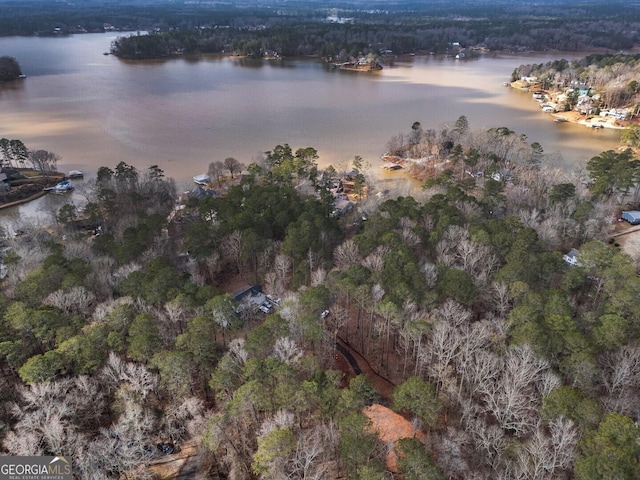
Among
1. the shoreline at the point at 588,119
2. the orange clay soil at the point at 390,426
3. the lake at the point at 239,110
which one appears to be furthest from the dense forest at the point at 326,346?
the shoreline at the point at 588,119

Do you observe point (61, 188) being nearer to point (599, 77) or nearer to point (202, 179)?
point (202, 179)

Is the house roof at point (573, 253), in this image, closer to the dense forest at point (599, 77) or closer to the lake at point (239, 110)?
the lake at point (239, 110)

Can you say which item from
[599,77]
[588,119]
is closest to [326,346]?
[588,119]

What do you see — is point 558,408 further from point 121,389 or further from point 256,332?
point 121,389

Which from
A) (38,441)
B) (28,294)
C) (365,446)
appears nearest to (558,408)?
(365,446)

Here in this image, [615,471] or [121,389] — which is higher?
[615,471]
